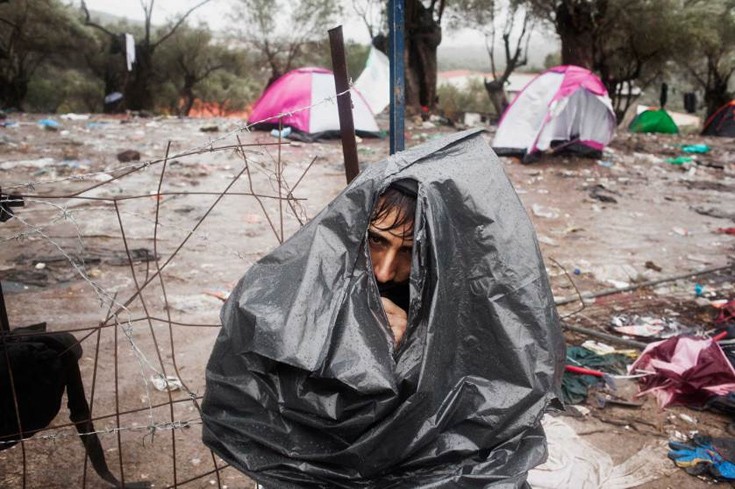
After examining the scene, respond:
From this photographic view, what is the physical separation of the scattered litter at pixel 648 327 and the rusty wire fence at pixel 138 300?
228 centimetres

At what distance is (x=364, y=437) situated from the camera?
1.04 m

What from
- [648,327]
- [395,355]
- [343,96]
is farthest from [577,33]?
[395,355]

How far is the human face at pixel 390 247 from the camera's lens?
1286mm

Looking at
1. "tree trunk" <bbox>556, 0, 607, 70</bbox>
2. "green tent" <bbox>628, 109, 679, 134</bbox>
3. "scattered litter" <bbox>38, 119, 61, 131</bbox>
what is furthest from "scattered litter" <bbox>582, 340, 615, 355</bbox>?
"green tent" <bbox>628, 109, 679, 134</bbox>

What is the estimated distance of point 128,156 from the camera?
775cm

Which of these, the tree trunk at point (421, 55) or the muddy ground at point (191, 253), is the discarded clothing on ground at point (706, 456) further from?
the tree trunk at point (421, 55)

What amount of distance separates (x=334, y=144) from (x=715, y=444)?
27.8ft

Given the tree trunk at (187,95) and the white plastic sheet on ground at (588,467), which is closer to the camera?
the white plastic sheet on ground at (588,467)

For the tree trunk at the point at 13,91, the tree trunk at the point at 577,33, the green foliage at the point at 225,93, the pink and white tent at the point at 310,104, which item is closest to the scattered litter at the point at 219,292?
the pink and white tent at the point at 310,104

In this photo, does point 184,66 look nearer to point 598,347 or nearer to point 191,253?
point 191,253

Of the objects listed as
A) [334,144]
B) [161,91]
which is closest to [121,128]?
[334,144]

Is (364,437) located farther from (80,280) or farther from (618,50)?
(618,50)

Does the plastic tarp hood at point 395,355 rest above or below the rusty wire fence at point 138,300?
above

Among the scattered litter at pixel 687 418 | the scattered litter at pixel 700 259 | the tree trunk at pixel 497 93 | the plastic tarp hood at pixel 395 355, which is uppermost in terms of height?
the tree trunk at pixel 497 93
